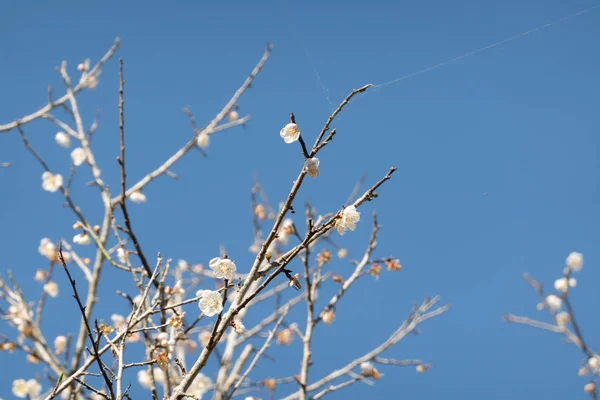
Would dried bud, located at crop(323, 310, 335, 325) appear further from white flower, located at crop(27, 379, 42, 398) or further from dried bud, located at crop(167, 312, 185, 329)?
white flower, located at crop(27, 379, 42, 398)

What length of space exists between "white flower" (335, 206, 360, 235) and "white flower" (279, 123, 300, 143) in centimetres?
31

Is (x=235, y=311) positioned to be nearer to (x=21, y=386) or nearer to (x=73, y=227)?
(x=73, y=227)

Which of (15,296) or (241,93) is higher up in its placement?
(241,93)

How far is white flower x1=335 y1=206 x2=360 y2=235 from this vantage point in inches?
71.2

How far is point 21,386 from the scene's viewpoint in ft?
14.8

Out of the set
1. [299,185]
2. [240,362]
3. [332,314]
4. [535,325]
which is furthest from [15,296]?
[535,325]

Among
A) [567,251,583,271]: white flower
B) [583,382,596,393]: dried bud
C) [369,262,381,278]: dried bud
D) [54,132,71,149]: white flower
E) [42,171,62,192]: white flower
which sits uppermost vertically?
[54,132,71,149]: white flower

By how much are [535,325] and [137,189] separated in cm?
352

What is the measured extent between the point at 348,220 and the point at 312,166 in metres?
0.28

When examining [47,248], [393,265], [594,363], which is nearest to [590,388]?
[594,363]

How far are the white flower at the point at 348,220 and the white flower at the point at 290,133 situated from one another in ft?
1.01

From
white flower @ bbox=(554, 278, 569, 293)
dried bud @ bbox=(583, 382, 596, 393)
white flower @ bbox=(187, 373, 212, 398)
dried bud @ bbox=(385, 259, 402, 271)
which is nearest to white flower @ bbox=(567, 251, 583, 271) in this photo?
white flower @ bbox=(554, 278, 569, 293)

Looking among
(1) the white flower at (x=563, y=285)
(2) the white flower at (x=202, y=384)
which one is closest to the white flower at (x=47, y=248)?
(2) the white flower at (x=202, y=384)

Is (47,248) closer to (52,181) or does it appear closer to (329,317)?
(52,181)
